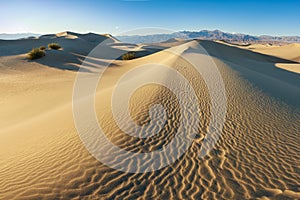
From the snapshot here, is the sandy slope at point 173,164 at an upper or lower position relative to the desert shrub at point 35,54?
lower

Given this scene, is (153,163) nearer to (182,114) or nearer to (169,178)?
(169,178)

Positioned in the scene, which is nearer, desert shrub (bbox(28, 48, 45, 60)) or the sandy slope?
the sandy slope

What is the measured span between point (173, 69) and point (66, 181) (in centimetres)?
927

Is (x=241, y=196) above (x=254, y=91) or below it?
below

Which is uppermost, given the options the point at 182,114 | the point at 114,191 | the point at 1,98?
the point at 182,114

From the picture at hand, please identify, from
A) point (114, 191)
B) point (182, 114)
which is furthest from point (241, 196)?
point (182, 114)

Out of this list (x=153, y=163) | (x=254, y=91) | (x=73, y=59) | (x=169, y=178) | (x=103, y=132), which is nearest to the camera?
(x=169, y=178)

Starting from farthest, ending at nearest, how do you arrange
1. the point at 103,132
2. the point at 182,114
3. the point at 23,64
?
the point at 23,64 → the point at 182,114 → the point at 103,132

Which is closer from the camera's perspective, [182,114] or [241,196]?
[241,196]

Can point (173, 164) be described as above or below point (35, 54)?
below

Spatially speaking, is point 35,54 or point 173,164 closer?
point 173,164

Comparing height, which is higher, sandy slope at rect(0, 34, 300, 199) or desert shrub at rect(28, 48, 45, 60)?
desert shrub at rect(28, 48, 45, 60)

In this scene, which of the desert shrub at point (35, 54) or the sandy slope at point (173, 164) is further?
the desert shrub at point (35, 54)

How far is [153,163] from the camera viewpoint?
4961 millimetres
